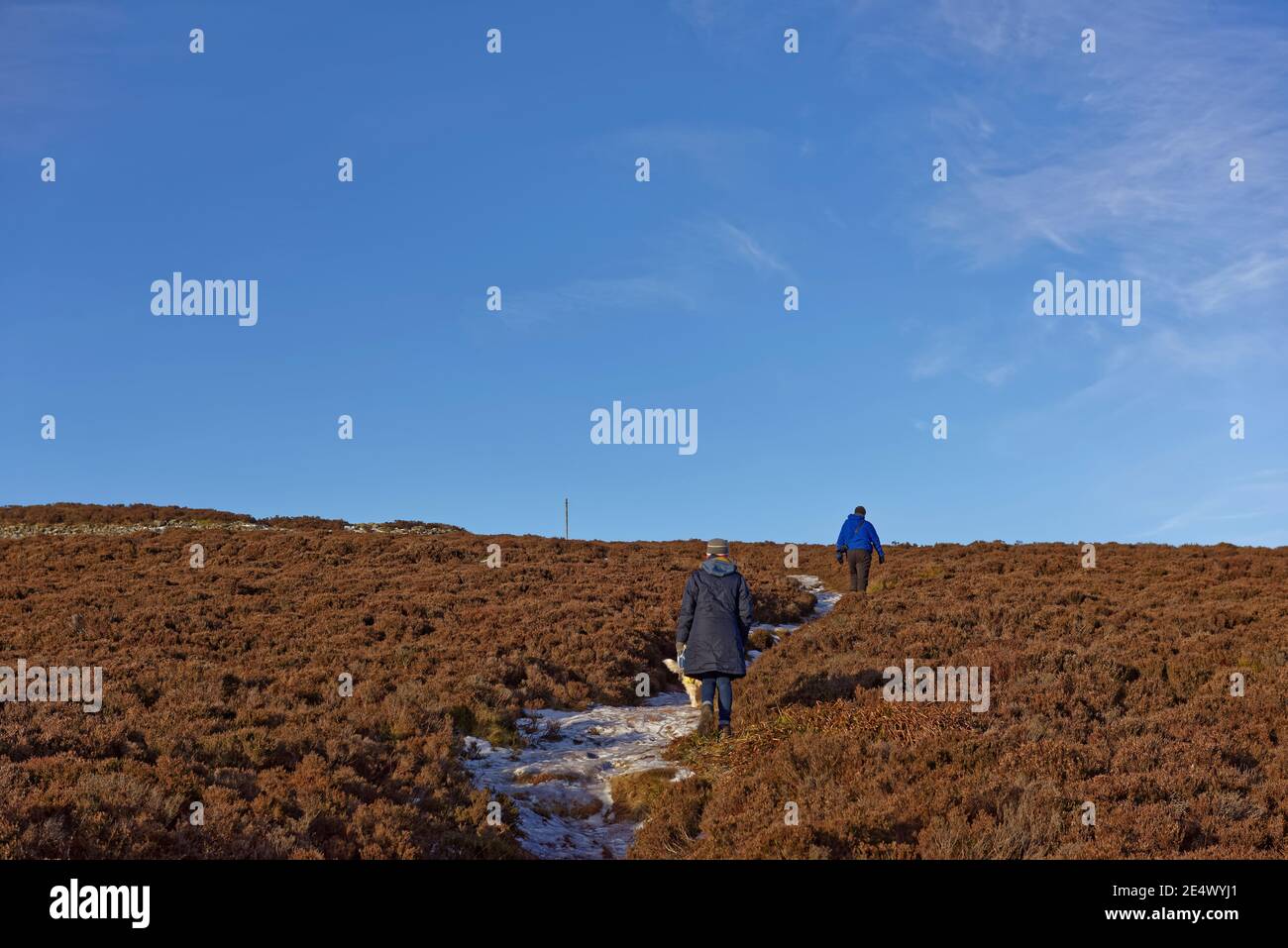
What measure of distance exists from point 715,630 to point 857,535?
499 inches

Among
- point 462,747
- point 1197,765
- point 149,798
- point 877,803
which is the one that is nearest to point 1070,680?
point 1197,765

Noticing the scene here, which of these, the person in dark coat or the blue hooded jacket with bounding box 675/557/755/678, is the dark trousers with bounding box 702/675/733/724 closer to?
the person in dark coat

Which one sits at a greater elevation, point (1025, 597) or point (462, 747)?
point (1025, 597)

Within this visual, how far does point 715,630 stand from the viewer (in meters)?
11.8

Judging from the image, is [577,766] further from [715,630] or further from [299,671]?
[299,671]

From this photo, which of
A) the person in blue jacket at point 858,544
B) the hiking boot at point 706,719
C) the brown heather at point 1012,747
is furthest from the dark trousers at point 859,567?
the hiking boot at point 706,719

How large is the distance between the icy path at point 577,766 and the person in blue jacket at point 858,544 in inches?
376

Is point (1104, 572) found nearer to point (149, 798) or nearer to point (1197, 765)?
point (1197, 765)

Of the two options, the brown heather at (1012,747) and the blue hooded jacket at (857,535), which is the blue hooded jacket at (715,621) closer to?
the brown heather at (1012,747)

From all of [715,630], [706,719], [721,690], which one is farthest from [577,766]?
[715,630]

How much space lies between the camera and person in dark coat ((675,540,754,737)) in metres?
11.8

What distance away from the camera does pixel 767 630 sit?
70.9 ft

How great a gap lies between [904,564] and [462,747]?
22.7 m

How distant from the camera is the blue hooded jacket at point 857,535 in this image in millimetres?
23406
